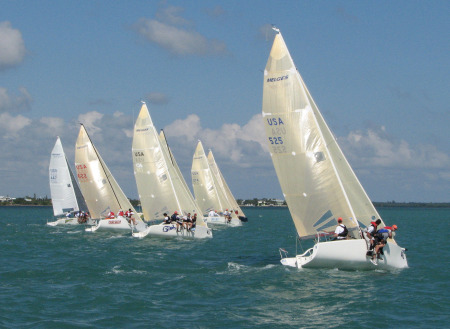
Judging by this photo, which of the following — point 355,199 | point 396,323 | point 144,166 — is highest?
point 144,166

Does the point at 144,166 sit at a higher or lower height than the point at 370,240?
higher

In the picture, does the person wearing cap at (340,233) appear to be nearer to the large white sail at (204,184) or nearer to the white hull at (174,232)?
the white hull at (174,232)

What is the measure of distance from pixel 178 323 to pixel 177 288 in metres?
3.85

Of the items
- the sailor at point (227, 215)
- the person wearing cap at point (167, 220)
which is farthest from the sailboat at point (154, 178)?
the sailor at point (227, 215)

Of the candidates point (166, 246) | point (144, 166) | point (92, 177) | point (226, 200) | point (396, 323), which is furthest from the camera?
point (226, 200)

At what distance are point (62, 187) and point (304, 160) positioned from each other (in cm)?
3553

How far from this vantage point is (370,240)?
58.3ft

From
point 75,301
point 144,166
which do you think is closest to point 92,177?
point 144,166

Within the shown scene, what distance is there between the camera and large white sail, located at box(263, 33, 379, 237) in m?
19.5

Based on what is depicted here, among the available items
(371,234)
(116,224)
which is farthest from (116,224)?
(371,234)

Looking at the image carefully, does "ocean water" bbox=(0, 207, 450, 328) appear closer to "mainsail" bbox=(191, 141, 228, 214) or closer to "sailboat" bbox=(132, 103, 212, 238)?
"sailboat" bbox=(132, 103, 212, 238)

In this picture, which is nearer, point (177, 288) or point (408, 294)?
point (408, 294)

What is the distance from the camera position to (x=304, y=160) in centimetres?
1977

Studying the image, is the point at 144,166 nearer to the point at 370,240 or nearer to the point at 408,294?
the point at 370,240
